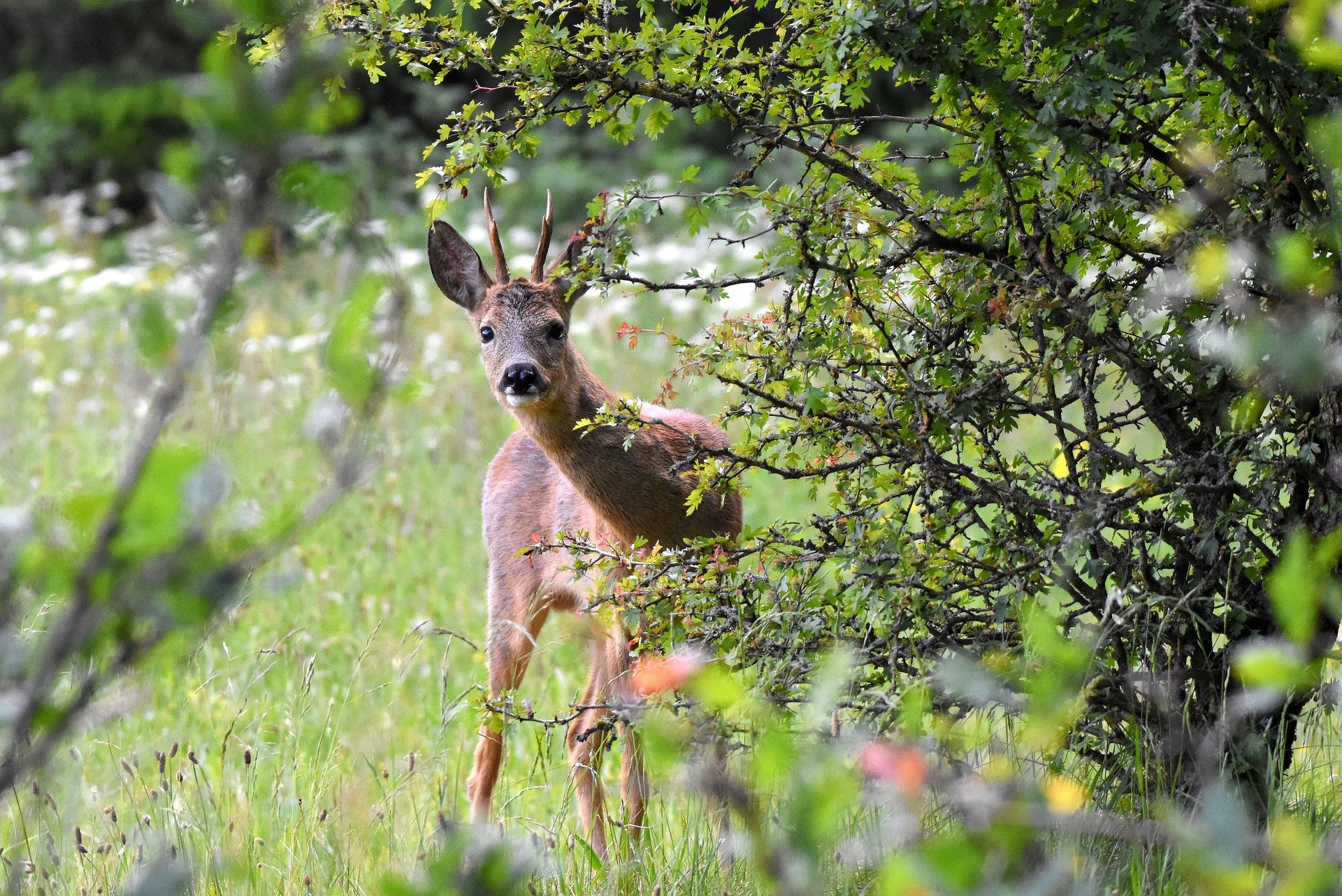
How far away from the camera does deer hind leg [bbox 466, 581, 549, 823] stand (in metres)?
4.53

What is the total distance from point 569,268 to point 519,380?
132 centimetres

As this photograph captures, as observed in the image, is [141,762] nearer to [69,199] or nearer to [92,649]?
[92,649]

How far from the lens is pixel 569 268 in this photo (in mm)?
2998

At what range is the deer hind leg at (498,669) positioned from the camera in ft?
14.9

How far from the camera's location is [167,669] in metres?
4.71

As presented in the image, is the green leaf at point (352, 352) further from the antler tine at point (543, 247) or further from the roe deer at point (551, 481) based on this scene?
the antler tine at point (543, 247)

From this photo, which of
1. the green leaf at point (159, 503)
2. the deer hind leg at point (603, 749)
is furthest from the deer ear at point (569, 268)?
the green leaf at point (159, 503)

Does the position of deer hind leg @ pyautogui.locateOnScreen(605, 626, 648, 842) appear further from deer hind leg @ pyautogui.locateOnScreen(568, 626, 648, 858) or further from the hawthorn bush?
the hawthorn bush

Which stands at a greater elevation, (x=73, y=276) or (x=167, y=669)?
(x=73, y=276)

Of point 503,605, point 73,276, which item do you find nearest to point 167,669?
point 503,605

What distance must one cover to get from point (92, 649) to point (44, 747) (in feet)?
0.29

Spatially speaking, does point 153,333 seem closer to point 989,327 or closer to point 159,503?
point 159,503

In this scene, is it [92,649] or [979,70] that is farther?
[979,70]

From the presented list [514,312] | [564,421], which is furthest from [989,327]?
[514,312]
